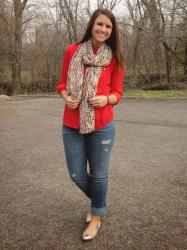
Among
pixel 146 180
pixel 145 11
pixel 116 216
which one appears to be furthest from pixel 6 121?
pixel 145 11

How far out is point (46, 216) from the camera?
3334 millimetres

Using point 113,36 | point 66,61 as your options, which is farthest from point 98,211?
point 113,36

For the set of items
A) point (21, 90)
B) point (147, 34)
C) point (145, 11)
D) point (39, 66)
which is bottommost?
point (21, 90)

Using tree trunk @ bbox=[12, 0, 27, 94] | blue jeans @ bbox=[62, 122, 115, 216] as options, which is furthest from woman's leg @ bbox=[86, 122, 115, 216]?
tree trunk @ bbox=[12, 0, 27, 94]

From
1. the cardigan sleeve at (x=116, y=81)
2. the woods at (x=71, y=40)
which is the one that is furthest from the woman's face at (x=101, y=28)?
the woods at (x=71, y=40)

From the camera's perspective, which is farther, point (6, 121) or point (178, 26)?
point (178, 26)

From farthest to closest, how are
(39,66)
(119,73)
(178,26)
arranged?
(39,66)
(178,26)
(119,73)

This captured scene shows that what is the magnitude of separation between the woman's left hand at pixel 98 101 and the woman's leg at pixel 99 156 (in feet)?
0.67

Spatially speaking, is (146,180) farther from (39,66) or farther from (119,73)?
(39,66)

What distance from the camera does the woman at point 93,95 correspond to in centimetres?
263

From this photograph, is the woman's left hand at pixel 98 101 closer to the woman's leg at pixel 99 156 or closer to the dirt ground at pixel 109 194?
the woman's leg at pixel 99 156

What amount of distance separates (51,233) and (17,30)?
16.8 metres

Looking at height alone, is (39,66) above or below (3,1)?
below

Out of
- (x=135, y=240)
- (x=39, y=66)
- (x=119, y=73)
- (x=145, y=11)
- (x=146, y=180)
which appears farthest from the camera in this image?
(x=39, y=66)
